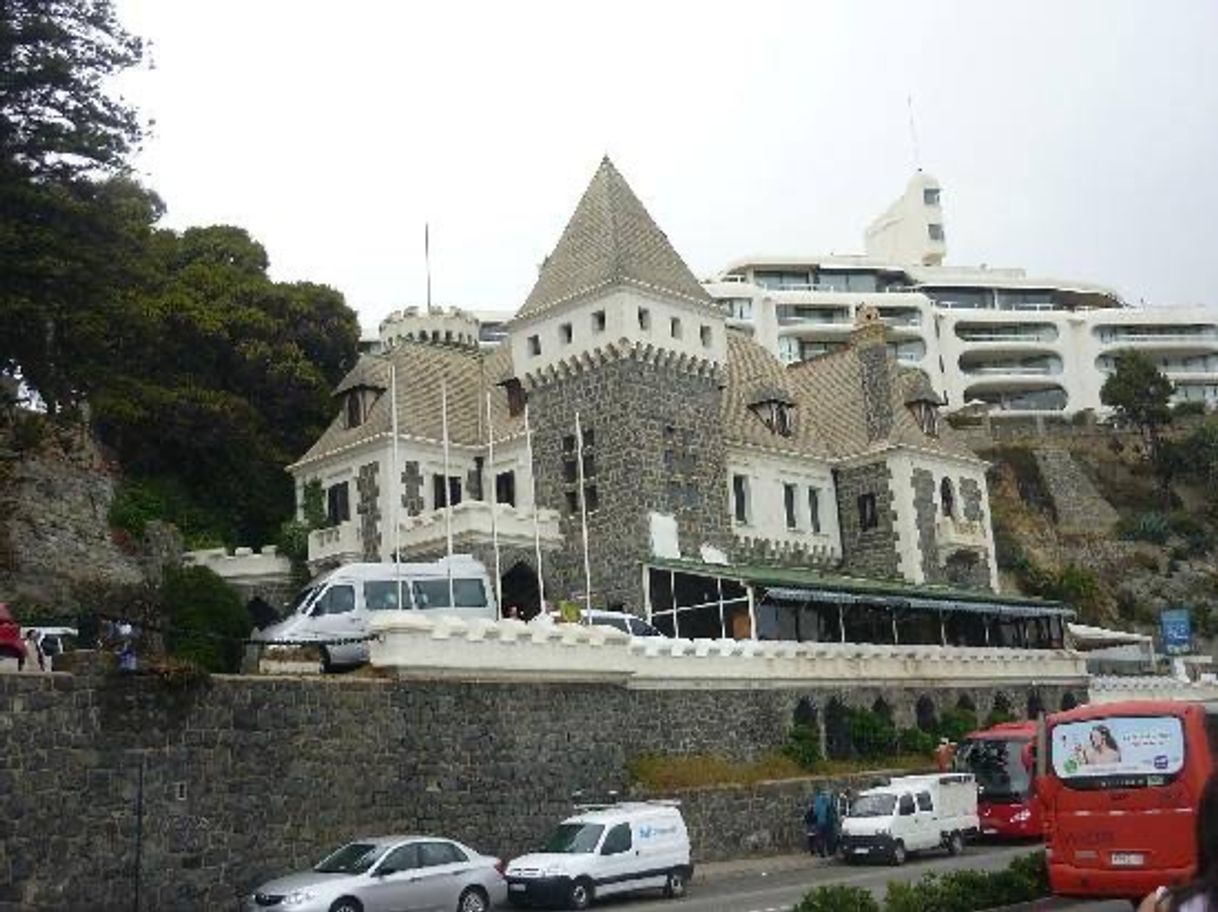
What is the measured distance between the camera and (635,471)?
40.3m

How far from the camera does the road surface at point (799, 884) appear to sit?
2064cm

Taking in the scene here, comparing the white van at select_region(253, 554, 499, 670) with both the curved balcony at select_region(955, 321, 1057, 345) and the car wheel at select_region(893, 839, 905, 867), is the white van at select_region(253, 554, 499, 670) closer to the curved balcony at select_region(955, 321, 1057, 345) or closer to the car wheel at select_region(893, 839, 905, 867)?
the car wheel at select_region(893, 839, 905, 867)

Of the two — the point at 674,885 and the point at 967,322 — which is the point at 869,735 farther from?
the point at 967,322

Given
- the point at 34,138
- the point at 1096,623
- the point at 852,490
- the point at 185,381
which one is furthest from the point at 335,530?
the point at 1096,623

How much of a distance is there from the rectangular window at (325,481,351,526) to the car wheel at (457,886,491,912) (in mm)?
24237

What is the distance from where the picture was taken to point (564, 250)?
44562 millimetres

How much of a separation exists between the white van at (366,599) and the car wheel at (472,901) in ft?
23.6

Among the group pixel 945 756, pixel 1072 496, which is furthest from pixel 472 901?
pixel 1072 496

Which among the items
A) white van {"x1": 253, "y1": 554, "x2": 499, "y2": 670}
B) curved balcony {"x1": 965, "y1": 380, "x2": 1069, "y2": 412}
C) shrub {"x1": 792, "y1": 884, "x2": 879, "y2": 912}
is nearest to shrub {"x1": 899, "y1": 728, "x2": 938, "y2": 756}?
white van {"x1": 253, "y1": 554, "x2": 499, "y2": 670}

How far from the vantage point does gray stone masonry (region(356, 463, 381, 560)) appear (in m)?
42.5

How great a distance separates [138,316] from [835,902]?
34.3m

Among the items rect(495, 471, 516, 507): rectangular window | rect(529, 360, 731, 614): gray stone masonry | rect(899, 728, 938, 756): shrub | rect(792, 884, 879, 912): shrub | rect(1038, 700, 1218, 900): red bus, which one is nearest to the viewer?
rect(792, 884, 879, 912): shrub

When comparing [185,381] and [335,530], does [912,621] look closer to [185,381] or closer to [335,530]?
[335,530]

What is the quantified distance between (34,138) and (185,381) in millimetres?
16087
